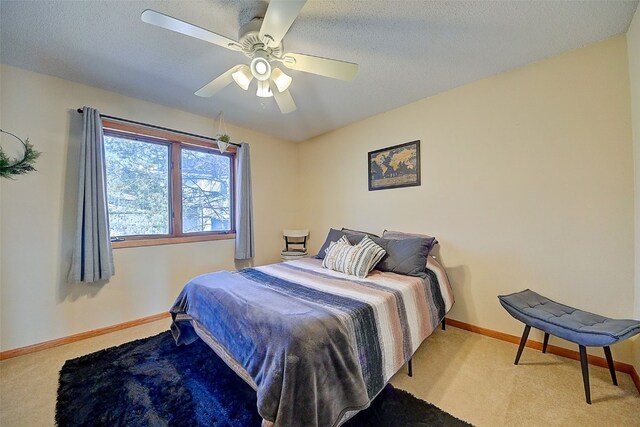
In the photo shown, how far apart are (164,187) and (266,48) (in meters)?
2.19

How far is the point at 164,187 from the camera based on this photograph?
9.73ft

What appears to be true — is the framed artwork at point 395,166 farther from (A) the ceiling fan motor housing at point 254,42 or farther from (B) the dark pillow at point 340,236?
(A) the ceiling fan motor housing at point 254,42

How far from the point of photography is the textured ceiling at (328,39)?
154cm

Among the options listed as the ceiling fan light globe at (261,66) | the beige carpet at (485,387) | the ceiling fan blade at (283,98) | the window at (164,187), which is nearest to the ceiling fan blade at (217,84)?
the ceiling fan light globe at (261,66)

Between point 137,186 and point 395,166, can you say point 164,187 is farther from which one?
point 395,166

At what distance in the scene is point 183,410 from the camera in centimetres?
146

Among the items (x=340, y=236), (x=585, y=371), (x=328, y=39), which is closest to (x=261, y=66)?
(x=328, y=39)

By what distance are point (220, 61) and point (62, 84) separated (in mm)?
1596

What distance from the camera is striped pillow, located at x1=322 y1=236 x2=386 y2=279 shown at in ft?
7.23

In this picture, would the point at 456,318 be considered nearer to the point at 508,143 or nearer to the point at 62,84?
the point at 508,143

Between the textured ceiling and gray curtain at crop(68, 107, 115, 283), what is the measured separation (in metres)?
0.54

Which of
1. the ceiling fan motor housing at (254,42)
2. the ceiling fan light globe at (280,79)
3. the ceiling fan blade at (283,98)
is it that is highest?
the ceiling fan motor housing at (254,42)

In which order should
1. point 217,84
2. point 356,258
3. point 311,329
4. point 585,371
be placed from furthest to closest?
point 356,258 → point 217,84 → point 585,371 → point 311,329

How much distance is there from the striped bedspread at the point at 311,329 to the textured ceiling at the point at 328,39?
5.99 feet
